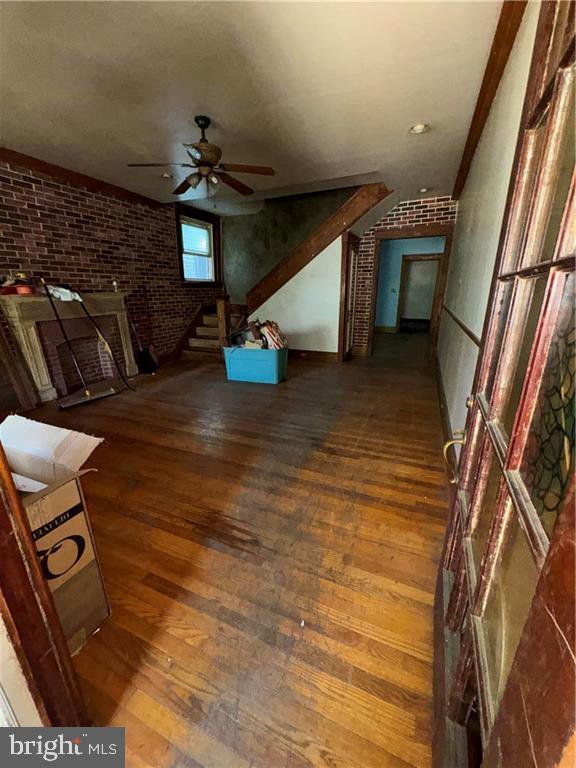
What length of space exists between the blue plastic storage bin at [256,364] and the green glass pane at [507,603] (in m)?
3.28

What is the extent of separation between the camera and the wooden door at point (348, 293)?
452 centimetres

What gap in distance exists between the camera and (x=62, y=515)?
1.03 meters

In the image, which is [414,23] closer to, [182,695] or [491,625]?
[491,625]

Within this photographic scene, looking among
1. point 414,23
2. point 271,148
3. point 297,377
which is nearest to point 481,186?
point 414,23

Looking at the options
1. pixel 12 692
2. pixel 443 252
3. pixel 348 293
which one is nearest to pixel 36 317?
pixel 12 692

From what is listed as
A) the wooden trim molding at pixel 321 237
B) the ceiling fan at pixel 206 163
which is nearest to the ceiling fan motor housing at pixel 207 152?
the ceiling fan at pixel 206 163

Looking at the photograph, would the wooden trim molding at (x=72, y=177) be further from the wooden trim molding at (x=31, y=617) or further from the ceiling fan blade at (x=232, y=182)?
the wooden trim molding at (x=31, y=617)

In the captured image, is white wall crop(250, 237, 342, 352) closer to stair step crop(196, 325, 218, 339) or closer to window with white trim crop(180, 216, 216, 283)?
stair step crop(196, 325, 218, 339)

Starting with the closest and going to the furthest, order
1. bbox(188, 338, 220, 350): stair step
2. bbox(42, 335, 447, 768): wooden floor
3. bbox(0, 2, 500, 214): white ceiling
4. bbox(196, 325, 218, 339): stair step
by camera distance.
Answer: bbox(42, 335, 447, 768): wooden floor
bbox(0, 2, 500, 214): white ceiling
bbox(188, 338, 220, 350): stair step
bbox(196, 325, 218, 339): stair step

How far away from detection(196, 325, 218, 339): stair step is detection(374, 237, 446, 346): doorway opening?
11.1 ft

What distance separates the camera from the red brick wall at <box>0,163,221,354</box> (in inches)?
130

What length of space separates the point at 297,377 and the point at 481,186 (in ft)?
8.91

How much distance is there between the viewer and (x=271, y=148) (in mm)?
3141

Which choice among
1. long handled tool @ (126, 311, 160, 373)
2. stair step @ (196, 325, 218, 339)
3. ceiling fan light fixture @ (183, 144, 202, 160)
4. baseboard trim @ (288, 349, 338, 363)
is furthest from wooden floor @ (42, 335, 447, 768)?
stair step @ (196, 325, 218, 339)
